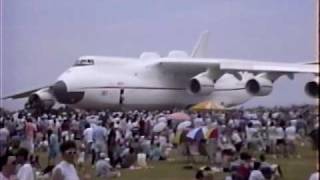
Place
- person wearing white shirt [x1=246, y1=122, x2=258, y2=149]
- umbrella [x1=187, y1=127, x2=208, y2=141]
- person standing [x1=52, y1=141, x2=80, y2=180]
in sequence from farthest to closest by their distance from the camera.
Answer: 1. person wearing white shirt [x1=246, y1=122, x2=258, y2=149]
2. umbrella [x1=187, y1=127, x2=208, y2=141]
3. person standing [x1=52, y1=141, x2=80, y2=180]

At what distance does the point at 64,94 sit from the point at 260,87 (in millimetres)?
7284

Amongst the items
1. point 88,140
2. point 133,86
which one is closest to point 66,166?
point 88,140

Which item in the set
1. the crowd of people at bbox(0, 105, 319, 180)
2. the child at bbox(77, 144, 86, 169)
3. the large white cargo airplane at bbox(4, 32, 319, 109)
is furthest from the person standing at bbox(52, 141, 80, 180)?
the large white cargo airplane at bbox(4, 32, 319, 109)

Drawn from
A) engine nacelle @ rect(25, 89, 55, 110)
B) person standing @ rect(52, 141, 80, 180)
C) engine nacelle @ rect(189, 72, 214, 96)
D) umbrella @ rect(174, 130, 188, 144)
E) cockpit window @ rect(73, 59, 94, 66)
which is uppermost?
cockpit window @ rect(73, 59, 94, 66)

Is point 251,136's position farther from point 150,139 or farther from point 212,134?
point 212,134

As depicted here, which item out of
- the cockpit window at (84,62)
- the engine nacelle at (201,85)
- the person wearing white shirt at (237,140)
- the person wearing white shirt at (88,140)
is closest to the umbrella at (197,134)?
the person wearing white shirt at (237,140)

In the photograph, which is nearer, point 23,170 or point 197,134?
point 23,170

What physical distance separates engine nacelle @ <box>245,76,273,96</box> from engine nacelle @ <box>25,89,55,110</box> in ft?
27.5

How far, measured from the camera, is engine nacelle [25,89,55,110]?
32.2 metres

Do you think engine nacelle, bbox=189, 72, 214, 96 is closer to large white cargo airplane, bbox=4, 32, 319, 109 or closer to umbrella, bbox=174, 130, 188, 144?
large white cargo airplane, bbox=4, 32, 319, 109

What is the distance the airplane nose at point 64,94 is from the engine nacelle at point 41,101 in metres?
2.16

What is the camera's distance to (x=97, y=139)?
16.3 metres

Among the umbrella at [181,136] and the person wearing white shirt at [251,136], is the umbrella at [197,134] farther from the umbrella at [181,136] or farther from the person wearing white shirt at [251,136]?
the person wearing white shirt at [251,136]

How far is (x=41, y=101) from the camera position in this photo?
107ft
